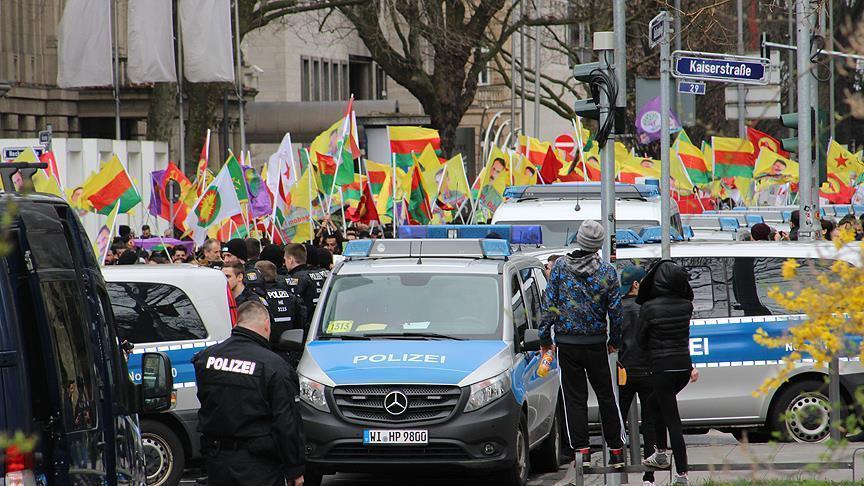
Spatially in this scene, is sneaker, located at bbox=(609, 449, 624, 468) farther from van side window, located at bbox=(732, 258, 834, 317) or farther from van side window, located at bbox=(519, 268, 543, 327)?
van side window, located at bbox=(732, 258, 834, 317)

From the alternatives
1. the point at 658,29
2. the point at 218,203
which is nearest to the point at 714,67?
the point at 658,29

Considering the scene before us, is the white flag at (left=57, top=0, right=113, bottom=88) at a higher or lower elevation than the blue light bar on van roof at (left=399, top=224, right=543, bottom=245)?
higher

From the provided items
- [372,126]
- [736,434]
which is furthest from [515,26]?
[736,434]

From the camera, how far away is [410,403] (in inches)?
406

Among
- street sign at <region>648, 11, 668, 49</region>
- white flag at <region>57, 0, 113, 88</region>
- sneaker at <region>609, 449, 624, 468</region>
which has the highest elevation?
white flag at <region>57, 0, 113, 88</region>

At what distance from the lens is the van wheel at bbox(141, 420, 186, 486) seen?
11.2 m

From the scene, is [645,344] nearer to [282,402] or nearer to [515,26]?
[282,402]

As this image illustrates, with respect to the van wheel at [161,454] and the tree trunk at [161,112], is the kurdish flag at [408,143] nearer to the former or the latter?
the tree trunk at [161,112]

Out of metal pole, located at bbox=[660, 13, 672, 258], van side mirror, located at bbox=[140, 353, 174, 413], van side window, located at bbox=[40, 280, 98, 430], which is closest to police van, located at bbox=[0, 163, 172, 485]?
van side window, located at bbox=[40, 280, 98, 430]

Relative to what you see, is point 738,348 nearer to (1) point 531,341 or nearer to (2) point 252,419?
(1) point 531,341

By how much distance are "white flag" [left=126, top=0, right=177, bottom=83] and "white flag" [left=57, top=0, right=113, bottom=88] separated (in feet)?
2.04

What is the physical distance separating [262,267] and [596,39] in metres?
3.58

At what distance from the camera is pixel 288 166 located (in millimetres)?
26547

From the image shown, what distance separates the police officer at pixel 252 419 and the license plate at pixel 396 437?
9.13 ft
